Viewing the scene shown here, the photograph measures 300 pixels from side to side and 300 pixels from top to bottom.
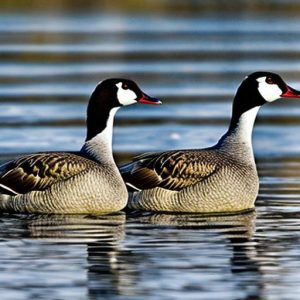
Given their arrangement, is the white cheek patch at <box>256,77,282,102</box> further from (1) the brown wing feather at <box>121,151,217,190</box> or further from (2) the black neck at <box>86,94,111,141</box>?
(2) the black neck at <box>86,94,111,141</box>

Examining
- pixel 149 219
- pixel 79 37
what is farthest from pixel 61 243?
pixel 79 37

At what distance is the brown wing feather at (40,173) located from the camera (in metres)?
16.0

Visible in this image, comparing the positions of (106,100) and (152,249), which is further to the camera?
(106,100)

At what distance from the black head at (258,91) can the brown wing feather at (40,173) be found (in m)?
1.94

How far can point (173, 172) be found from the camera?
16422mm

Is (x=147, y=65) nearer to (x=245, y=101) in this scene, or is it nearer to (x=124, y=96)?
(x=245, y=101)

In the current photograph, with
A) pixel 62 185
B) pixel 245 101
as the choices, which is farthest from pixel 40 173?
pixel 245 101

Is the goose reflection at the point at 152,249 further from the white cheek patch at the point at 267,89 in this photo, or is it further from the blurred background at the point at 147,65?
the blurred background at the point at 147,65

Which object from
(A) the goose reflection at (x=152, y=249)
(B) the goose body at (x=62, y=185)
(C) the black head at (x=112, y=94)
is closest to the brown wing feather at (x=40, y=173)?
(B) the goose body at (x=62, y=185)

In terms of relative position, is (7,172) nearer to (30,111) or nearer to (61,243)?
(61,243)

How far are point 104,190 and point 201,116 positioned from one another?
34.3ft

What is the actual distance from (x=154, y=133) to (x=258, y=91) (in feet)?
22.2

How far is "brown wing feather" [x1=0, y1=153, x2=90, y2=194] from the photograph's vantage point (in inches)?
630

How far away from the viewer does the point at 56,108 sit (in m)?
27.8
